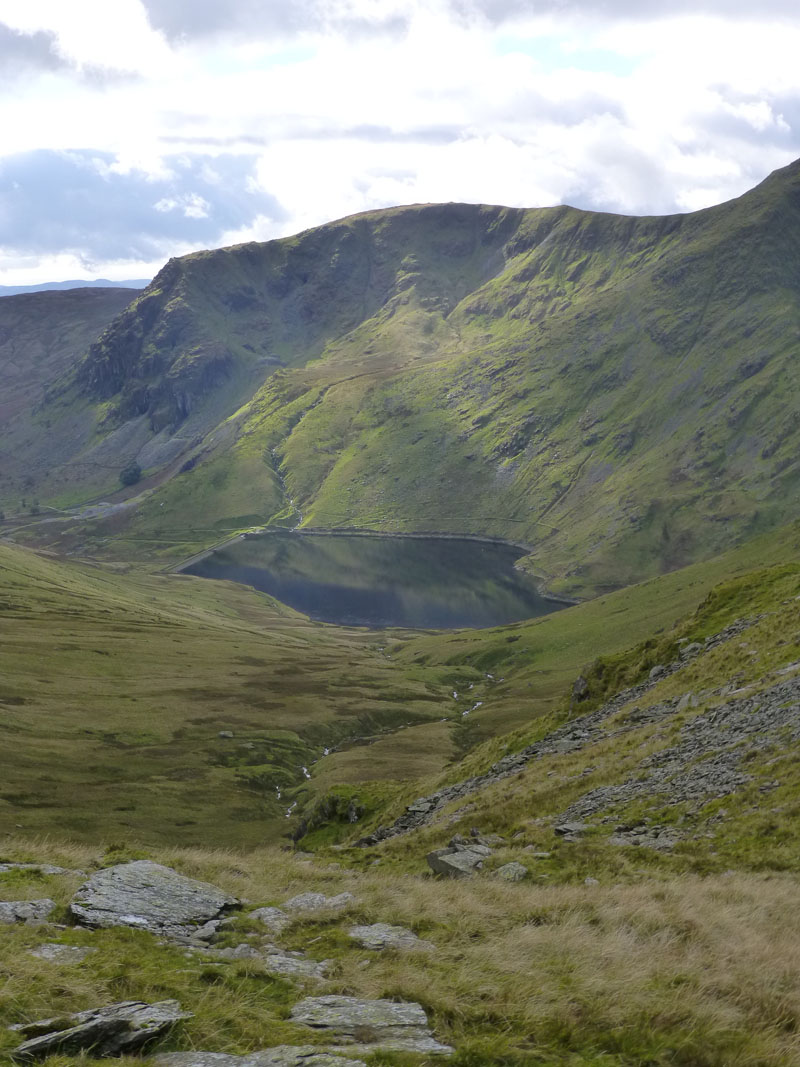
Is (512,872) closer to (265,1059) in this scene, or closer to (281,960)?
(281,960)

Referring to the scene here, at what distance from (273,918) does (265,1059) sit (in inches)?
329

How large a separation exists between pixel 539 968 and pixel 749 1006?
3574 mm

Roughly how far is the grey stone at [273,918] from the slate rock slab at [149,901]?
2.45 ft

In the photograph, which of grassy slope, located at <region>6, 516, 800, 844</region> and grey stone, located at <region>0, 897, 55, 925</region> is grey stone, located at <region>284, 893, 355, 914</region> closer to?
grey stone, located at <region>0, 897, 55, 925</region>

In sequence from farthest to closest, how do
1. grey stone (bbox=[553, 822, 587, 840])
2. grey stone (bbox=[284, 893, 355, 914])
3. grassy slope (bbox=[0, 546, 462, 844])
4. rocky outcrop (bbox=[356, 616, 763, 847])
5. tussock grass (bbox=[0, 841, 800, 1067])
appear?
1. grassy slope (bbox=[0, 546, 462, 844])
2. rocky outcrop (bbox=[356, 616, 763, 847])
3. grey stone (bbox=[553, 822, 587, 840])
4. grey stone (bbox=[284, 893, 355, 914])
5. tussock grass (bbox=[0, 841, 800, 1067])

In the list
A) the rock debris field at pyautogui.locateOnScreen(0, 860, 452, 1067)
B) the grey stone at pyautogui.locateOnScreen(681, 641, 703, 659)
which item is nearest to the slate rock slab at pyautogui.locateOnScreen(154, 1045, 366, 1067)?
the rock debris field at pyautogui.locateOnScreen(0, 860, 452, 1067)

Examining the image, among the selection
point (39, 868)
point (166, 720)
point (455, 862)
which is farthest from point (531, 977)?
point (166, 720)

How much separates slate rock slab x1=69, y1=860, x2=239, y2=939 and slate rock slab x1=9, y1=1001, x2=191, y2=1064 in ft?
18.2

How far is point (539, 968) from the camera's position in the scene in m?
16.2

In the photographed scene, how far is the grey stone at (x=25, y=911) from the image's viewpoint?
18609 mm

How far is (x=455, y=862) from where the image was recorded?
93.7ft

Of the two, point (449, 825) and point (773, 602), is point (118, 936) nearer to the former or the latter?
point (449, 825)

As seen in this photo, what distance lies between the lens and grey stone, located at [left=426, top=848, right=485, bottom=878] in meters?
27.9

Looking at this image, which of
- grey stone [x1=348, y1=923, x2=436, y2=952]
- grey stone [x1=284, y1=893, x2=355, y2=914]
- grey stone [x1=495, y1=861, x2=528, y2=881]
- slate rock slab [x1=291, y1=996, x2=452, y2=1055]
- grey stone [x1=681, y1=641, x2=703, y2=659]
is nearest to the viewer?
slate rock slab [x1=291, y1=996, x2=452, y2=1055]
